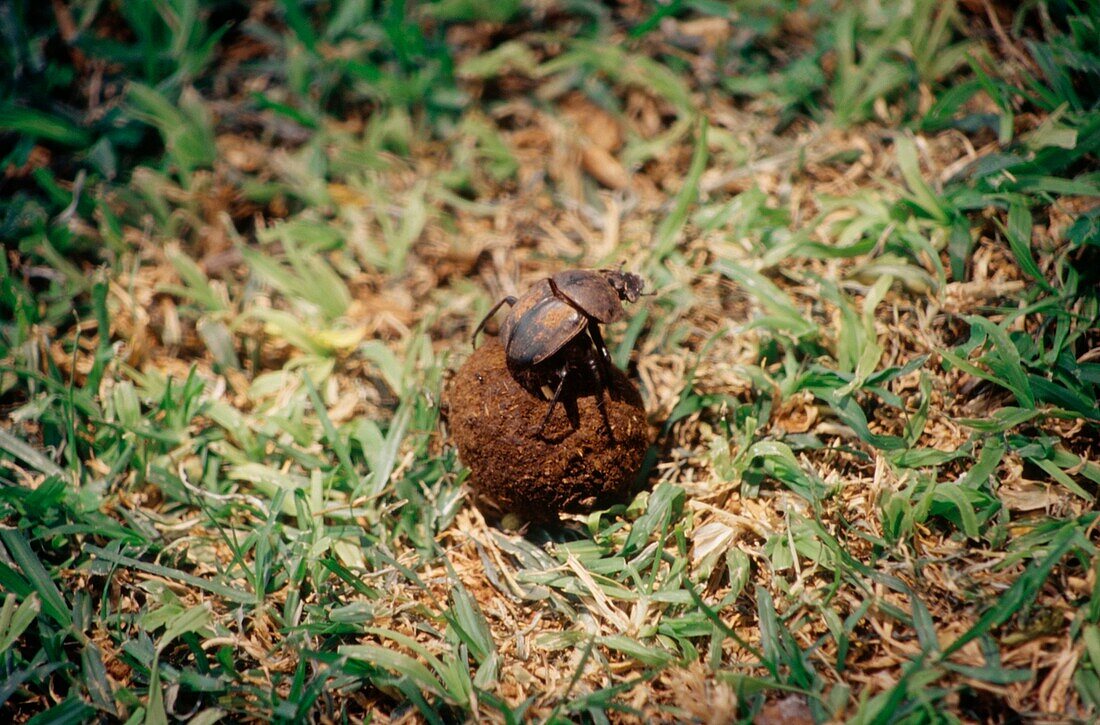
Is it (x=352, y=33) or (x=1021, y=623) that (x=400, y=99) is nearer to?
(x=352, y=33)

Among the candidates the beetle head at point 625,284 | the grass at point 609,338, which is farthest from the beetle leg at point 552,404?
the grass at point 609,338

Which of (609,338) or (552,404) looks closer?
(552,404)

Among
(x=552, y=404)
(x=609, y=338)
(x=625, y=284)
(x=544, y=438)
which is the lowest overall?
(x=609, y=338)

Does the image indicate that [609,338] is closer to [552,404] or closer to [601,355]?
[601,355]

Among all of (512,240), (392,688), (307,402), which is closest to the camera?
(392,688)

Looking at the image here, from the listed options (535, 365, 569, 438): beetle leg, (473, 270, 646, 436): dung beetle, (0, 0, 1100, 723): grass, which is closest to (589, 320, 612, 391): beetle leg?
(473, 270, 646, 436): dung beetle

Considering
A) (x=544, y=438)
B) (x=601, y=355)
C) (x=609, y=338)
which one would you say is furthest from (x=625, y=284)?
(x=544, y=438)

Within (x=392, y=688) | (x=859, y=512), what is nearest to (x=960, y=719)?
(x=859, y=512)
